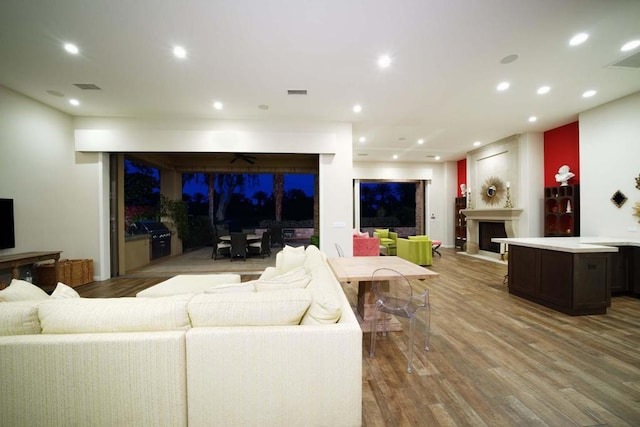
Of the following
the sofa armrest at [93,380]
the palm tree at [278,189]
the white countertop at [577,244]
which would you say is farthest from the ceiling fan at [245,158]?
the white countertop at [577,244]

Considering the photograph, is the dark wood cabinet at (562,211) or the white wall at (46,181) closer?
the white wall at (46,181)

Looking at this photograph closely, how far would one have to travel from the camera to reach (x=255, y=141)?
197 inches

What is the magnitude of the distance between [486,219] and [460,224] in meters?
1.73

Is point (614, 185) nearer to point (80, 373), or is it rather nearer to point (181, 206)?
point (80, 373)

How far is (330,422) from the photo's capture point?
53.6 inches

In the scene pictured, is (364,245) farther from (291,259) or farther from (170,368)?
(170,368)

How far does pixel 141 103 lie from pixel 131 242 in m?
3.29

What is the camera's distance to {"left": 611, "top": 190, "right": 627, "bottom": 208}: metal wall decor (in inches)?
168

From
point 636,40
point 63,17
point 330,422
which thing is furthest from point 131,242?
point 636,40

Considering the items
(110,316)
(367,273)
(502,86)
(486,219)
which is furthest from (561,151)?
(110,316)

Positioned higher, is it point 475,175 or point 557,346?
point 475,175

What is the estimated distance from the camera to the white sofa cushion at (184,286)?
2684mm

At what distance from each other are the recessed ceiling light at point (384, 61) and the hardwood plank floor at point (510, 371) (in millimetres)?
3312

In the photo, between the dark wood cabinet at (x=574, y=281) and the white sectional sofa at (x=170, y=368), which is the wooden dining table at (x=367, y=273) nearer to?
the white sectional sofa at (x=170, y=368)
